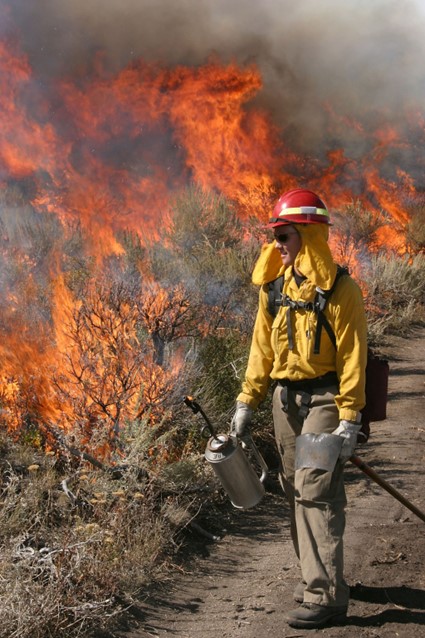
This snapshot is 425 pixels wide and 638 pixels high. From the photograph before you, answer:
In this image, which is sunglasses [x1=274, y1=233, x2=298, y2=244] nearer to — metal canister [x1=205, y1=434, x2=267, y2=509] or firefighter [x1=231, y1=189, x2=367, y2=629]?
firefighter [x1=231, y1=189, x2=367, y2=629]

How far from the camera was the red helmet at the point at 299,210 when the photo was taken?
423 cm

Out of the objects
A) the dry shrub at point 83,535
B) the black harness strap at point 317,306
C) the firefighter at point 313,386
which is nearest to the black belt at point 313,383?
the firefighter at point 313,386

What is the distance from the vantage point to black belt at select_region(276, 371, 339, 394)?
4.24m

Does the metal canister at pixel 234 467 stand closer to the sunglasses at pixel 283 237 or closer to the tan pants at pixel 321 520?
the tan pants at pixel 321 520

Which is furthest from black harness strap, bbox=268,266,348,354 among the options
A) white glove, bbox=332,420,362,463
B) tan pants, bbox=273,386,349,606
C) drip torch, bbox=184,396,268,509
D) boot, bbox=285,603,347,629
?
boot, bbox=285,603,347,629

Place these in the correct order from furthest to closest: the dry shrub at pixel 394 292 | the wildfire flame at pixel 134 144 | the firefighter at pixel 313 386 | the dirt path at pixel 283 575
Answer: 1. the dry shrub at pixel 394 292
2. the wildfire flame at pixel 134 144
3. the dirt path at pixel 283 575
4. the firefighter at pixel 313 386

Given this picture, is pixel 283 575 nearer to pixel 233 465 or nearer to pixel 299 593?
pixel 299 593

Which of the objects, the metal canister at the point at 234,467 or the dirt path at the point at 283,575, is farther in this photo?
the metal canister at the point at 234,467

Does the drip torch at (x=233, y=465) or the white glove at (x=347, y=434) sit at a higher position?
the white glove at (x=347, y=434)

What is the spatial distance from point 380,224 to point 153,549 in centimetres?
1309

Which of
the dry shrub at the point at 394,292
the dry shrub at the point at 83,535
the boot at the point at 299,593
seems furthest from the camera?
the dry shrub at the point at 394,292

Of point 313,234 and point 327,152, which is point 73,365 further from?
point 327,152

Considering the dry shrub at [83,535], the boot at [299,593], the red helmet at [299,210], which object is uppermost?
the red helmet at [299,210]

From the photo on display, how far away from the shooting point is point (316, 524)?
4.11 meters
